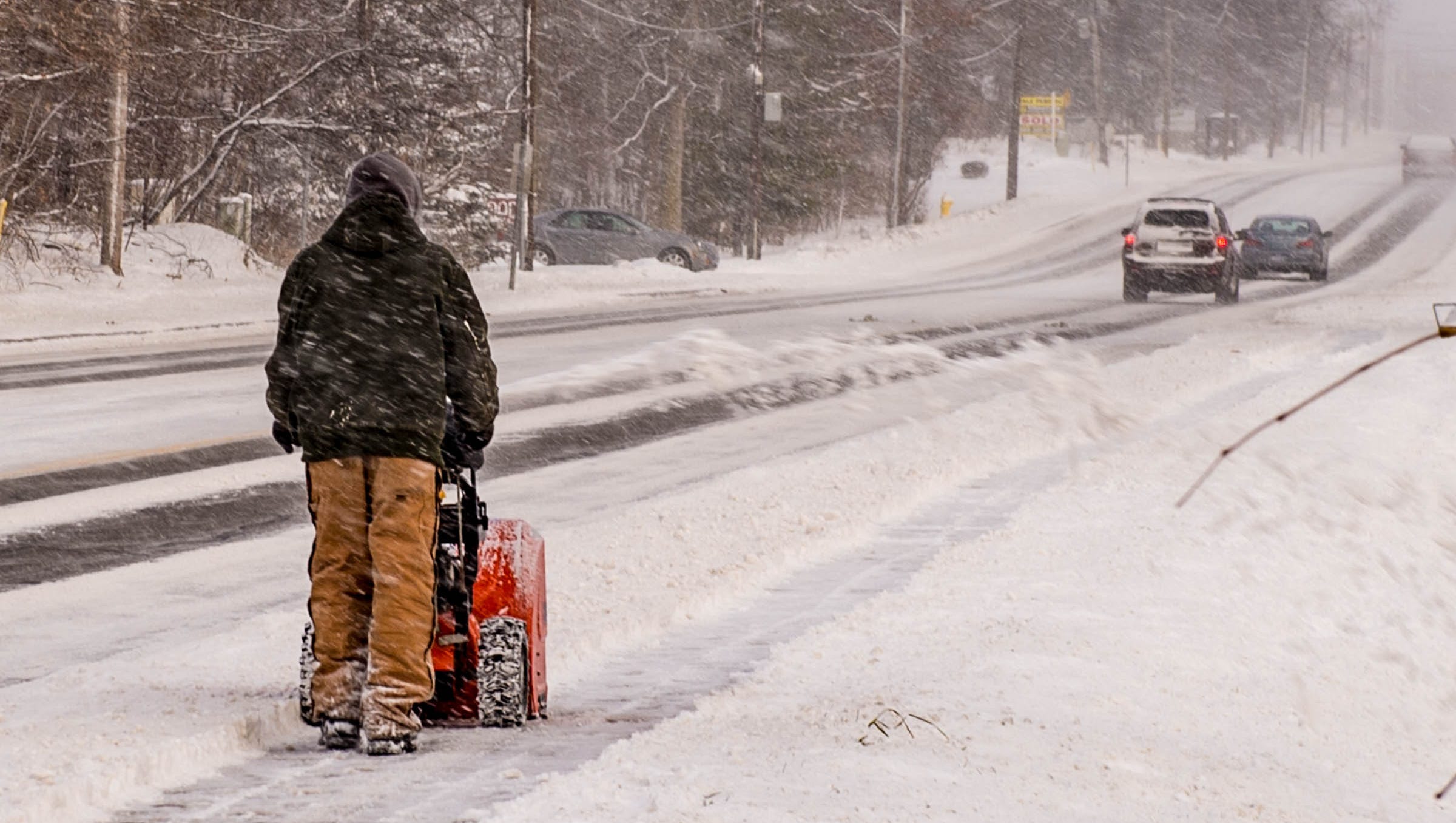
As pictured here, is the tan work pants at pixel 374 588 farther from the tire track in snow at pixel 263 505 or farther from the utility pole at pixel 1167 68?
the utility pole at pixel 1167 68

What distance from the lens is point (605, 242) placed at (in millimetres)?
39062

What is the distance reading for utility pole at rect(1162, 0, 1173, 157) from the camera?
82.4 m

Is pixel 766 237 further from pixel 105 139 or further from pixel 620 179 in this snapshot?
pixel 105 139

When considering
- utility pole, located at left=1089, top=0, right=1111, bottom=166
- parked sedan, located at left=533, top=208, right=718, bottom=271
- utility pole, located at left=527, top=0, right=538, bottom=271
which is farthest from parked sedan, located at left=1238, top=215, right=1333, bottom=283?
utility pole, located at left=1089, top=0, right=1111, bottom=166

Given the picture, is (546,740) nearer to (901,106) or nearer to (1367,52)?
(901,106)

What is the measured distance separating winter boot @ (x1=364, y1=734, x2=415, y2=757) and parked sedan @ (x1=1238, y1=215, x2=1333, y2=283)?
33967mm

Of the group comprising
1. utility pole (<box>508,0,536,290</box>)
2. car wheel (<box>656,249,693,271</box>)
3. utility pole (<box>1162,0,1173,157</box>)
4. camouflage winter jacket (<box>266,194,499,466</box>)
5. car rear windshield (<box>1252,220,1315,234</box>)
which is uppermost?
utility pole (<box>1162,0,1173,157</box>)

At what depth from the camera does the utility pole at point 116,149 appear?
867 inches

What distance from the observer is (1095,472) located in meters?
9.95

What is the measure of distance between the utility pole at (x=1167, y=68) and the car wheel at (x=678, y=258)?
163 ft

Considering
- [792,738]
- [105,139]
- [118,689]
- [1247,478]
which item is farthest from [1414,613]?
[105,139]

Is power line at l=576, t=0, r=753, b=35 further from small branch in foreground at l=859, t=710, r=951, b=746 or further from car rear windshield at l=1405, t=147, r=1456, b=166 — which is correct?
small branch in foreground at l=859, t=710, r=951, b=746

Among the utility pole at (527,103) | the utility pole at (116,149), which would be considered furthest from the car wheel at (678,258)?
the utility pole at (116,149)

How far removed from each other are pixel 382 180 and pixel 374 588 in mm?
1104
